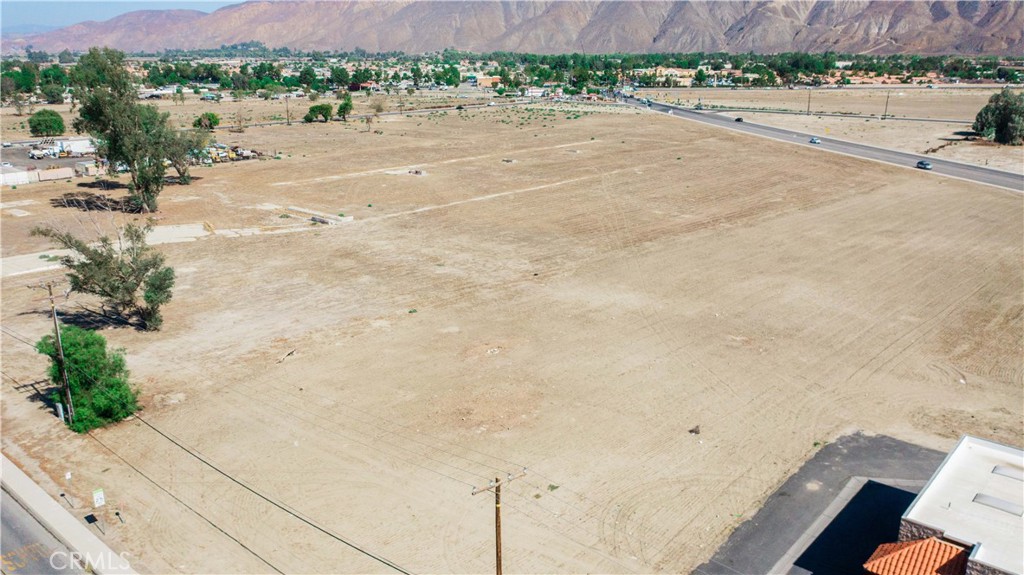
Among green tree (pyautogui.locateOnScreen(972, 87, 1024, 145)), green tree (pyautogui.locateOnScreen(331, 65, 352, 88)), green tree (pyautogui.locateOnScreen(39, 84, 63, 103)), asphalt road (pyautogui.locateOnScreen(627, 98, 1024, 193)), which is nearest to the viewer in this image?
asphalt road (pyautogui.locateOnScreen(627, 98, 1024, 193))

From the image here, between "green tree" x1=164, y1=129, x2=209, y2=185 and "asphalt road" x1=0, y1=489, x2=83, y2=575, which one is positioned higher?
"green tree" x1=164, y1=129, x2=209, y2=185

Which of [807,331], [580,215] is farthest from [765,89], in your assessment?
[807,331]

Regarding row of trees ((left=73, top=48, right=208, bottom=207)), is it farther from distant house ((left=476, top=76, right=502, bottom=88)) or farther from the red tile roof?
distant house ((left=476, top=76, right=502, bottom=88))

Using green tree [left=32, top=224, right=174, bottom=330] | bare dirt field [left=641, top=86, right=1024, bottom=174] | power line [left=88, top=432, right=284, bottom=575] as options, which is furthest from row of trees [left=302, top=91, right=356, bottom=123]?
power line [left=88, top=432, right=284, bottom=575]

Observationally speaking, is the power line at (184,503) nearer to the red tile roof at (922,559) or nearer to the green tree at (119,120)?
the red tile roof at (922,559)

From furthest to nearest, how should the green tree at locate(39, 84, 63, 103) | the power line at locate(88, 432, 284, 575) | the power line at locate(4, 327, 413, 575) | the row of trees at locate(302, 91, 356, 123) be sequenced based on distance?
1. the green tree at locate(39, 84, 63, 103)
2. the row of trees at locate(302, 91, 356, 123)
3. the power line at locate(4, 327, 413, 575)
4. the power line at locate(88, 432, 284, 575)

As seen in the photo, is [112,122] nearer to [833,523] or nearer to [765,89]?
[833,523]
